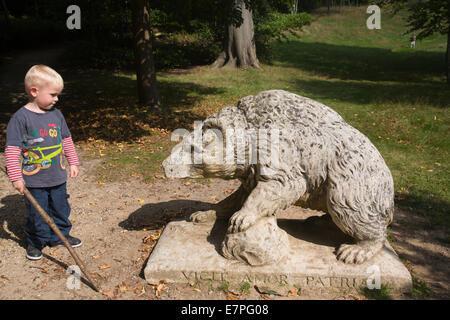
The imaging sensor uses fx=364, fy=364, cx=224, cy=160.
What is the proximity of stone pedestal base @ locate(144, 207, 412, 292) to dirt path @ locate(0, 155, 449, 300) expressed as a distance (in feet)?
0.36

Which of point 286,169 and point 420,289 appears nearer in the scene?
point 286,169

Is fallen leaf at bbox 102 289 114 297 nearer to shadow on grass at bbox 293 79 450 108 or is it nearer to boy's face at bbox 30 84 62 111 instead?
boy's face at bbox 30 84 62 111

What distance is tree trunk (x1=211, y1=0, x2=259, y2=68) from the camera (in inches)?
698

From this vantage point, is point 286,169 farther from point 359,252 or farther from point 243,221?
point 359,252

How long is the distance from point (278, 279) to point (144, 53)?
7945mm

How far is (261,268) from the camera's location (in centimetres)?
345

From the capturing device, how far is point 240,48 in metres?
18.0

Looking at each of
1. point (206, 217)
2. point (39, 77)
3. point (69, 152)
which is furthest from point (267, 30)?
point (39, 77)

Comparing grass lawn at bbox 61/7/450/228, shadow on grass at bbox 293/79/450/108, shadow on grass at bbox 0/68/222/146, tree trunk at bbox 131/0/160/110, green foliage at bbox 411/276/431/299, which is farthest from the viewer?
shadow on grass at bbox 293/79/450/108

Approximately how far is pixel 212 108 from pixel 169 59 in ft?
26.9

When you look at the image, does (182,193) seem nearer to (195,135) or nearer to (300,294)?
(195,135)

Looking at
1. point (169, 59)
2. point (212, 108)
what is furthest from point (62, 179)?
point (169, 59)

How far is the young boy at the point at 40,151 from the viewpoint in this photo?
345cm

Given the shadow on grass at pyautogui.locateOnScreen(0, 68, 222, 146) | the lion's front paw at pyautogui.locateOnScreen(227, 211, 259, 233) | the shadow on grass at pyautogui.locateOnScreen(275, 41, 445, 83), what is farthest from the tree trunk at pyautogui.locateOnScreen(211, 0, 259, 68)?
the lion's front paw at pyautogui.locateOnScreen(227, 211, 259, 233)
